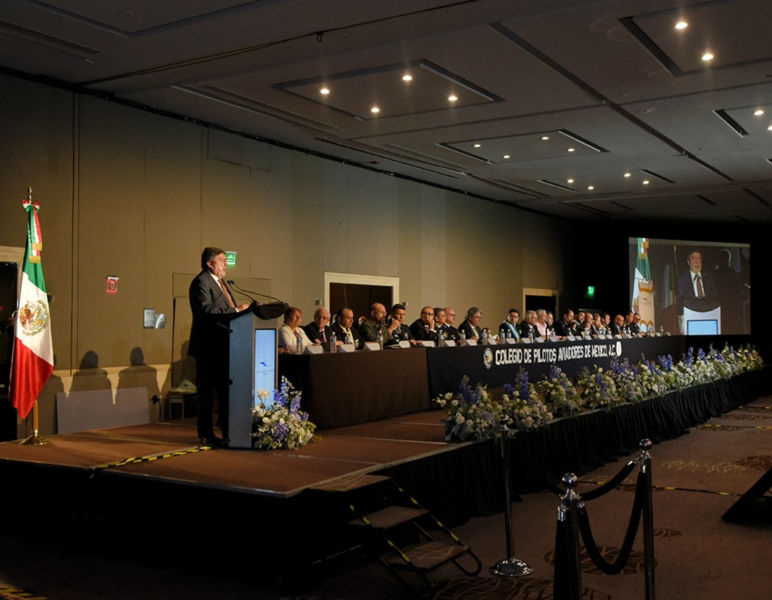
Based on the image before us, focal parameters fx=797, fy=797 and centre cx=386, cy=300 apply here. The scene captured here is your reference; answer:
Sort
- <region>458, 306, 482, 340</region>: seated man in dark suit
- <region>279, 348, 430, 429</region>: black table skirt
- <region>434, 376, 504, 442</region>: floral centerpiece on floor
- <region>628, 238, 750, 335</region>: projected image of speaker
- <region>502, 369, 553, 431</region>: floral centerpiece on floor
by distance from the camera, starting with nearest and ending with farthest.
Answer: <region>434, 376, 504, 442</region>: floral centerpiece on floor < <region>502, 369, 553, 431</region>: floral centerpiece on floor < <region>279, 348, 430, 429</region>: black table skirt < <region>458, 306, 482, 340</region>: seated man in dark suit < <region>628, 238, 750, 335</region>: projected image of speaker

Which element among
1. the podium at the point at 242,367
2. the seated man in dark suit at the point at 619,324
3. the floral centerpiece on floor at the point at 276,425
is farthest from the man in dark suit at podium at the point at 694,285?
the podium at the point at 242,367

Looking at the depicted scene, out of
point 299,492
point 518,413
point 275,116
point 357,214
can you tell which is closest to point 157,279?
point 275,116

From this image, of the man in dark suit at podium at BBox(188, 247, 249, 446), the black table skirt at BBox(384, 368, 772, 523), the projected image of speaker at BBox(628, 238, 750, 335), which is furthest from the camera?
the projected image of speaker at BBox(628, 238, 750, 335)

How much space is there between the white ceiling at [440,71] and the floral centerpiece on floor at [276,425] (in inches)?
117

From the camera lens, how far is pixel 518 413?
19.1 ft

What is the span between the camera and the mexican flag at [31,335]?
5.85 meters

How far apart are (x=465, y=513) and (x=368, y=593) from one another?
1.46m

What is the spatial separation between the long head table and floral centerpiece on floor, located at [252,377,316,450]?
0.72 metres

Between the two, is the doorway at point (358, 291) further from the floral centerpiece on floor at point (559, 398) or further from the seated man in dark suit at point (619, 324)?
the floral centerpiece on floor at point (559, 398)

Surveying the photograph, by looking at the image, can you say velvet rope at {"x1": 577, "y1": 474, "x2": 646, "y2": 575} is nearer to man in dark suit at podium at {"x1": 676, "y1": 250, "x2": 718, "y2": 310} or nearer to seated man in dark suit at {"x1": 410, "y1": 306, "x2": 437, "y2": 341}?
seated man in dark suit at {"x1": 410, "y1": 306, "x2": 437, "y2": 341}

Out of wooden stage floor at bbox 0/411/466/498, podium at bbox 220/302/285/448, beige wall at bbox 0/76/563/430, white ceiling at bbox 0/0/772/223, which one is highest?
white ceiling at bbox 0/0/772/223

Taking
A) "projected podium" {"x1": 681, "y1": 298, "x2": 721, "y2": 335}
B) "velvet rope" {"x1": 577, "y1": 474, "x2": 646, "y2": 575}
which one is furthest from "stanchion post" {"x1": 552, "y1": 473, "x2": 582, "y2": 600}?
"projected podium" {"x1": 681, "y1": 298, "x2": 721, "y2": 335}

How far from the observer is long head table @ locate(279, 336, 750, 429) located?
6.09 meters

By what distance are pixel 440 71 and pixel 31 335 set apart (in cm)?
443
